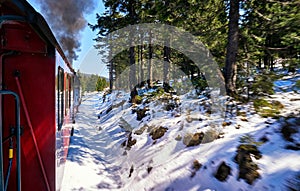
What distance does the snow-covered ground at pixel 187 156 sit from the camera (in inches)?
119

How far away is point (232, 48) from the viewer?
629 centimetres

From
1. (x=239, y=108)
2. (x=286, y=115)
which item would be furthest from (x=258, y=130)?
(x=239, y=108)

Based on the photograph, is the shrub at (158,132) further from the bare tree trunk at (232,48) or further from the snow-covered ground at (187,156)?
the bare tree trunk at (232,48)

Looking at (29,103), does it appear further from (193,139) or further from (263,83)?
(263,83)

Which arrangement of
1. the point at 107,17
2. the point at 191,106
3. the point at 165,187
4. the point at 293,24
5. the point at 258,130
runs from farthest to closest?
1. the point at 107,17
2. the point at 191,106
3. the point at 293,24
4. the point at 258,130
5. the point at 165,187

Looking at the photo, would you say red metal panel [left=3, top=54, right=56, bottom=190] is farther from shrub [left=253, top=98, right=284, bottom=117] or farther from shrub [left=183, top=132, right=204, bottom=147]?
shrub [left=253, top=98, right=284, bottom=117]

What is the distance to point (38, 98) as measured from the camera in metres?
2.76

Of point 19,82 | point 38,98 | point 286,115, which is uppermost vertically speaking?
point 19,82

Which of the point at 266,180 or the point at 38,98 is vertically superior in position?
the point at 38,98

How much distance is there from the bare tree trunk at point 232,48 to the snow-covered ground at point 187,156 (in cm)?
101

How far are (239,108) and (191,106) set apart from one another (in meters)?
1.71

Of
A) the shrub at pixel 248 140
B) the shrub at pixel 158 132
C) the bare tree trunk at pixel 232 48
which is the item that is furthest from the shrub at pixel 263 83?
the shrub at pixel 158 132

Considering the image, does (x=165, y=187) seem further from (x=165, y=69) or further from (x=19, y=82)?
(x=165, y=69)

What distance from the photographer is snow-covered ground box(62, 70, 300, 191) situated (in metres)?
3.03
